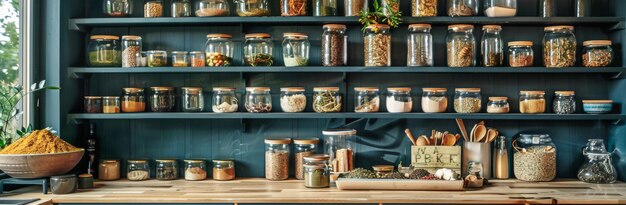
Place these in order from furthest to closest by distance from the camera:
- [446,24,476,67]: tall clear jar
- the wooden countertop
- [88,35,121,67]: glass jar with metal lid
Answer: [88,35,121,67]: glass jar with metal lid → [446,24,476,67]: tall clear jar → the wooden countertop

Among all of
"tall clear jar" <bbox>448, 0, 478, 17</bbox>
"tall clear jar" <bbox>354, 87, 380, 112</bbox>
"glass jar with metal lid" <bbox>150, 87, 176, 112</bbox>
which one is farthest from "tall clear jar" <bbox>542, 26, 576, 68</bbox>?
"glass jar with metal lid" <bbox>150, 87, 176, 112</bbox>

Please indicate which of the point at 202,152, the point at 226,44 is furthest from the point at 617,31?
the point at 202,152

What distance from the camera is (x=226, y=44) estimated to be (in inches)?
163

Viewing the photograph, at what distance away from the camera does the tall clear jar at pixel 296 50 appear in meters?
4.05

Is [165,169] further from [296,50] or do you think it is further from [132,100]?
[296,50]

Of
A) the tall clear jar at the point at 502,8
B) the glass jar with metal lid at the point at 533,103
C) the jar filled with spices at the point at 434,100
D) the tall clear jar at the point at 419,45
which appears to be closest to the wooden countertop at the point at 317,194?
the glass jar with metal lid at the point at 533,103

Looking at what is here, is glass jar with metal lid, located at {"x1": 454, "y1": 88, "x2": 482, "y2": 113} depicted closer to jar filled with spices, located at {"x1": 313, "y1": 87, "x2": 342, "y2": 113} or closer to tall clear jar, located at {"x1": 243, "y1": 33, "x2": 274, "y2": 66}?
jar filled with spices, located at {"x1": 313, "y1": 87, "x2": 342, "y2": 113}

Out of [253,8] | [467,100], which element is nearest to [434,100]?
[467,100]

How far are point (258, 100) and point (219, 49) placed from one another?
0.37 meters

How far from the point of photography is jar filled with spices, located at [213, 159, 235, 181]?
13.6 ft

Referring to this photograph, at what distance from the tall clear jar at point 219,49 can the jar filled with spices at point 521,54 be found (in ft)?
5.13

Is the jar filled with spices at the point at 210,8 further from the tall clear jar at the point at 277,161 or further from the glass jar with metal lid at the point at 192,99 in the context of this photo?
the tall clear jar at the point at 277,161

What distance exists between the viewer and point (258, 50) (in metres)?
4.10

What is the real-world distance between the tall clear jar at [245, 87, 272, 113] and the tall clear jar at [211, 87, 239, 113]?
0.28 feet
